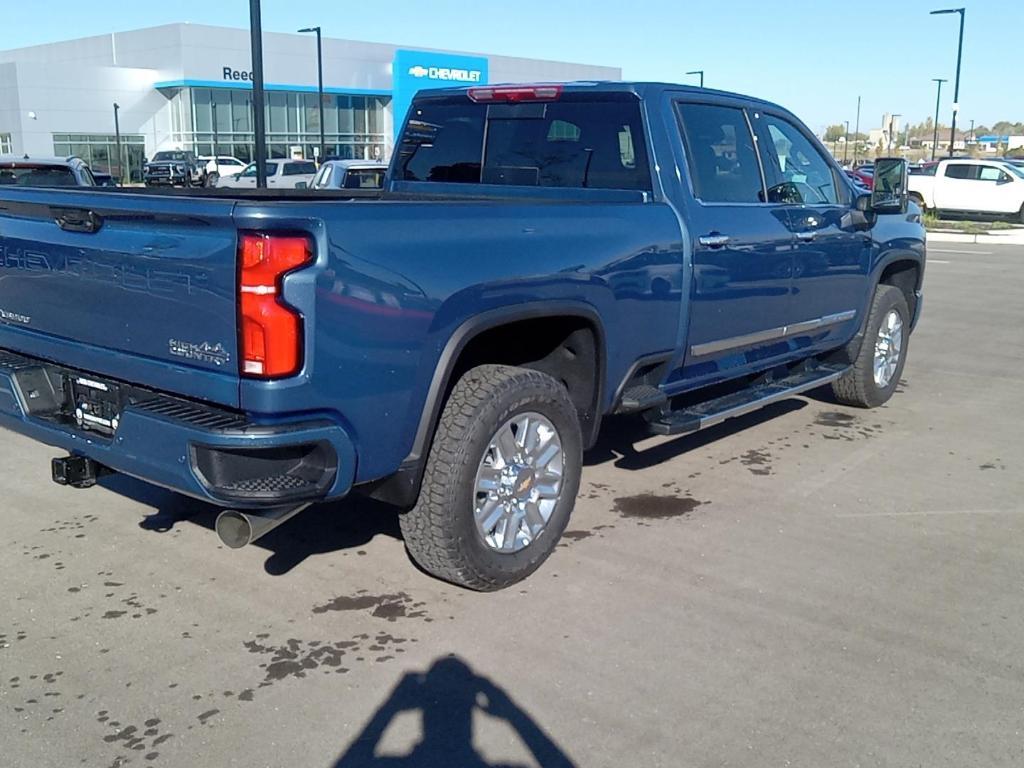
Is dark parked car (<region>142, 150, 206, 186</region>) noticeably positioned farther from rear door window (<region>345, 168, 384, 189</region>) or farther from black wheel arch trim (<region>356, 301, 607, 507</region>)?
black wheel arch trim (<region>356, 301, 607, 507</region>)

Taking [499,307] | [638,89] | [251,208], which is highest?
[638,89]

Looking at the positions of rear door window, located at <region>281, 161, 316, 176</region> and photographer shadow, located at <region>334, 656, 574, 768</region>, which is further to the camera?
rear door window, located at <region>281, 161, 316, 176</region>

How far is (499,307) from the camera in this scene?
4020mm

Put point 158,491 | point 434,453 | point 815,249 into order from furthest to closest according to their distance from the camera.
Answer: point 815,249 < point 158,491 < point 434,453

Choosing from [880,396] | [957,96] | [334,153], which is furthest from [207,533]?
[334,153]

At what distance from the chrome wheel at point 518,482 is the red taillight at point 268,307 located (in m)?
1.06

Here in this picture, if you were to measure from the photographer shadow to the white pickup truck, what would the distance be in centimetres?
2807

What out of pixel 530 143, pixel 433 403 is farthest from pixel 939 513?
pixel 433 403

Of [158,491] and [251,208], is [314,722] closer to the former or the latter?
[251,208]

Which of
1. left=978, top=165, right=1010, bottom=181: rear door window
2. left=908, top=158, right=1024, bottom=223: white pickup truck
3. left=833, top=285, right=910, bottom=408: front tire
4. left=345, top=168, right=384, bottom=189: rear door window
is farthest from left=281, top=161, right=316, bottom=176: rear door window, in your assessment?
left=833, top=285, right=910, bottom=408: front tire

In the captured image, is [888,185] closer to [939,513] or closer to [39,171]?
[939,513]

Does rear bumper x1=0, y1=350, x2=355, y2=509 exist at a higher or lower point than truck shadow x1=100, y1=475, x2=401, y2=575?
higher

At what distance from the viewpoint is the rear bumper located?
3395 millimetres

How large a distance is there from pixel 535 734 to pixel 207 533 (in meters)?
2.29
